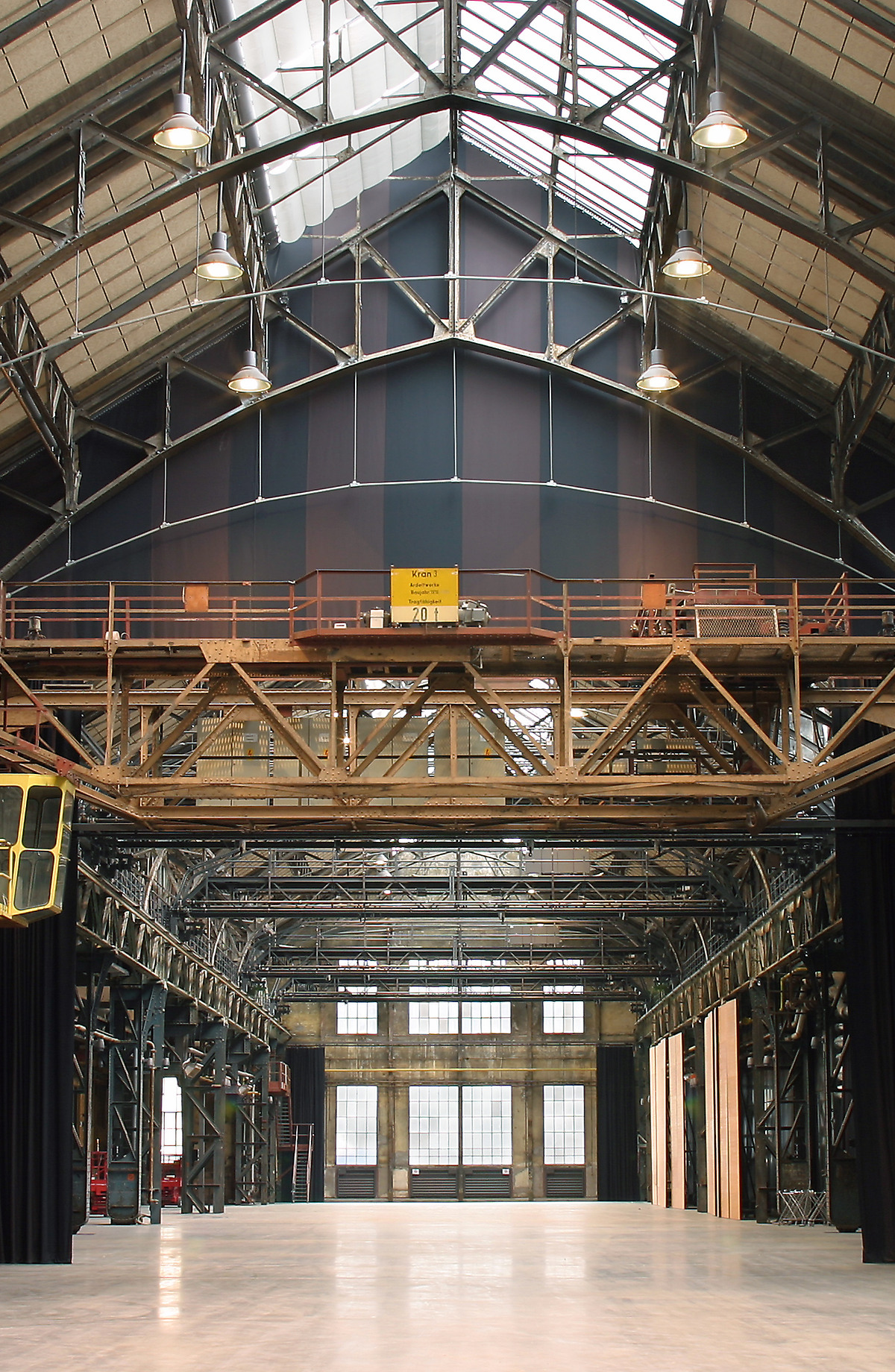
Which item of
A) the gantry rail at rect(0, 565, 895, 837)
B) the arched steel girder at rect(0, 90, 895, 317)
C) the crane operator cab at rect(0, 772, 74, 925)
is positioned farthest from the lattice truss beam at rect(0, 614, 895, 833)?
the arched steel girder at rect(0, 90, 895, 317)

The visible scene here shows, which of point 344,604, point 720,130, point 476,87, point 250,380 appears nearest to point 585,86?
point 476,87

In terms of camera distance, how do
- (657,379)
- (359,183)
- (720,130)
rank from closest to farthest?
1. (720,130)
2. (657,379)
3. (359,183)

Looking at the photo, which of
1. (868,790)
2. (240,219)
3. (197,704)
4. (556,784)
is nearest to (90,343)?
(240,219)

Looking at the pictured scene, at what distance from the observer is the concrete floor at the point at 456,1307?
1752 cm

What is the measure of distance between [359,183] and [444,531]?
10314 millimetres

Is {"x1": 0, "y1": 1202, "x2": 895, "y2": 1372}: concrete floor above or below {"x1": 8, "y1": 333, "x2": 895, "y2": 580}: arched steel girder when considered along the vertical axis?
below

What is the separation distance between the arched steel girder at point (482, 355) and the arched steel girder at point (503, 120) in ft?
26.5

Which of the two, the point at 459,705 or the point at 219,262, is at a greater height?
the point at 219,262

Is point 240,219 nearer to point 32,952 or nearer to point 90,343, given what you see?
point 90,343

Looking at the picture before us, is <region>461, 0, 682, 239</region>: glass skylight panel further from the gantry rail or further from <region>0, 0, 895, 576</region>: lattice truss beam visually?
the gantry rail

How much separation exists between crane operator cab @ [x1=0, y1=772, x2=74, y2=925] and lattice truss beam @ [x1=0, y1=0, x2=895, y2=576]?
826 cm

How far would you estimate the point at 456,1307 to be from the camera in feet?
74.3

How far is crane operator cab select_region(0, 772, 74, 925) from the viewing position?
28.0 m

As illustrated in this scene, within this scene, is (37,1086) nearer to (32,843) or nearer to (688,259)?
(32,843)
